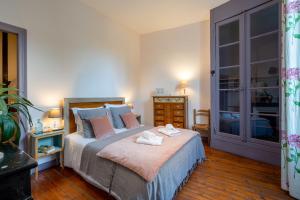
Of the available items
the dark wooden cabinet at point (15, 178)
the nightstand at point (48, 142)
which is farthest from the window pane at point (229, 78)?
the dark wooden cabinet at point (15, 178)

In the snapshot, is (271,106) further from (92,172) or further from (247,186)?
(92,172)

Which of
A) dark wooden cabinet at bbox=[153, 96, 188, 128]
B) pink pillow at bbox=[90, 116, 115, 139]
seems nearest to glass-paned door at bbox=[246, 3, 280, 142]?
dark wooden cabinet at bbox=[153, 96, 188, 128]

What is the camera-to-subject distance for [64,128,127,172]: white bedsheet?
2342mm

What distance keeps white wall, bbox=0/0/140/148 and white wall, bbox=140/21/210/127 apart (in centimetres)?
86

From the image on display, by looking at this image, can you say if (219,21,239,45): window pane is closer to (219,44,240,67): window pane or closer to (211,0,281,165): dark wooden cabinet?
(211,0,281,165): dark wooden cabinet

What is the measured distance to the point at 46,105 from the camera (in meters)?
2.68

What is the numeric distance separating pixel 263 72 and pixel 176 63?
2.18 m

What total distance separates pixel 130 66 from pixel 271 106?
11.3 ft

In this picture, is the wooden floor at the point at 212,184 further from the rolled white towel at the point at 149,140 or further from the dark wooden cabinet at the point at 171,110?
the dark wooden cabinet at the point at 171,110

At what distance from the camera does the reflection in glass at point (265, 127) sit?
2.72 metres

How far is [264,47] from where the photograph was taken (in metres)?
2.84

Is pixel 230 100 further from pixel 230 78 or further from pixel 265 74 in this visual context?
pixel 265 74

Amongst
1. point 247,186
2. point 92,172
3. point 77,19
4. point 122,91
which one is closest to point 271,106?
point 247,186

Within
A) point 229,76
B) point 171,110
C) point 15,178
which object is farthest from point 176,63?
point 15,178
